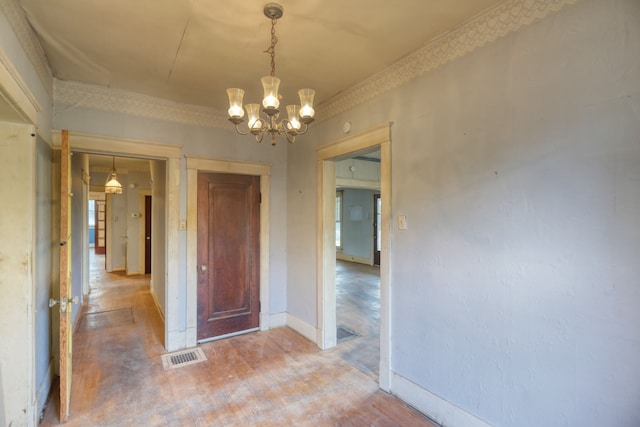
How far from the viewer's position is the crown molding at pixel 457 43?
1799mm

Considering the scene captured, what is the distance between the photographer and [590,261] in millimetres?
1585

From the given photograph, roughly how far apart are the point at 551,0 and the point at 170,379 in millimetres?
4056

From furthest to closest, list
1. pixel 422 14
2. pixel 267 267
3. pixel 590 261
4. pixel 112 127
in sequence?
1. pixel 267 267
2. pixel 112 127
3. pixel 422 14
4. pixel 590 261

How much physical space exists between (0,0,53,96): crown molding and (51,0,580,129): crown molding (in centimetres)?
7

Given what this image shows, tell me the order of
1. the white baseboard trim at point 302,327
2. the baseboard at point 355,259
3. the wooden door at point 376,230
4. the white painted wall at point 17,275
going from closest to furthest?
1. the white painted wall at point 17,275
2. the white baseboard trim at point 302,327
3. the wooden door at point 376,230
4. the baseboard at point 355,259

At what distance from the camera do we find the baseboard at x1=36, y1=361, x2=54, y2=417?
235cm

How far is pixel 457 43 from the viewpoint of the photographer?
2195mm

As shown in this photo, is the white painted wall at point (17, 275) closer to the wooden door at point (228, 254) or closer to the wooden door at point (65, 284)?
the wooden door at point (65, 284)

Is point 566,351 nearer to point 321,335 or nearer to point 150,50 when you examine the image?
point 321,335

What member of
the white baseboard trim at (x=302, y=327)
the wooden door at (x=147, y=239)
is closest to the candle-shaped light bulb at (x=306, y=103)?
the white baseboard trim at (x=302, y=327)

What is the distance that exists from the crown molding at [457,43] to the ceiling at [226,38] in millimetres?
60

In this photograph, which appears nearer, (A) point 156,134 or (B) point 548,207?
(B) point 548,207

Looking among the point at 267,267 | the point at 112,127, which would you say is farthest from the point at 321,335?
the point at 112,127

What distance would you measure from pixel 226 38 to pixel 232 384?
293 cm
